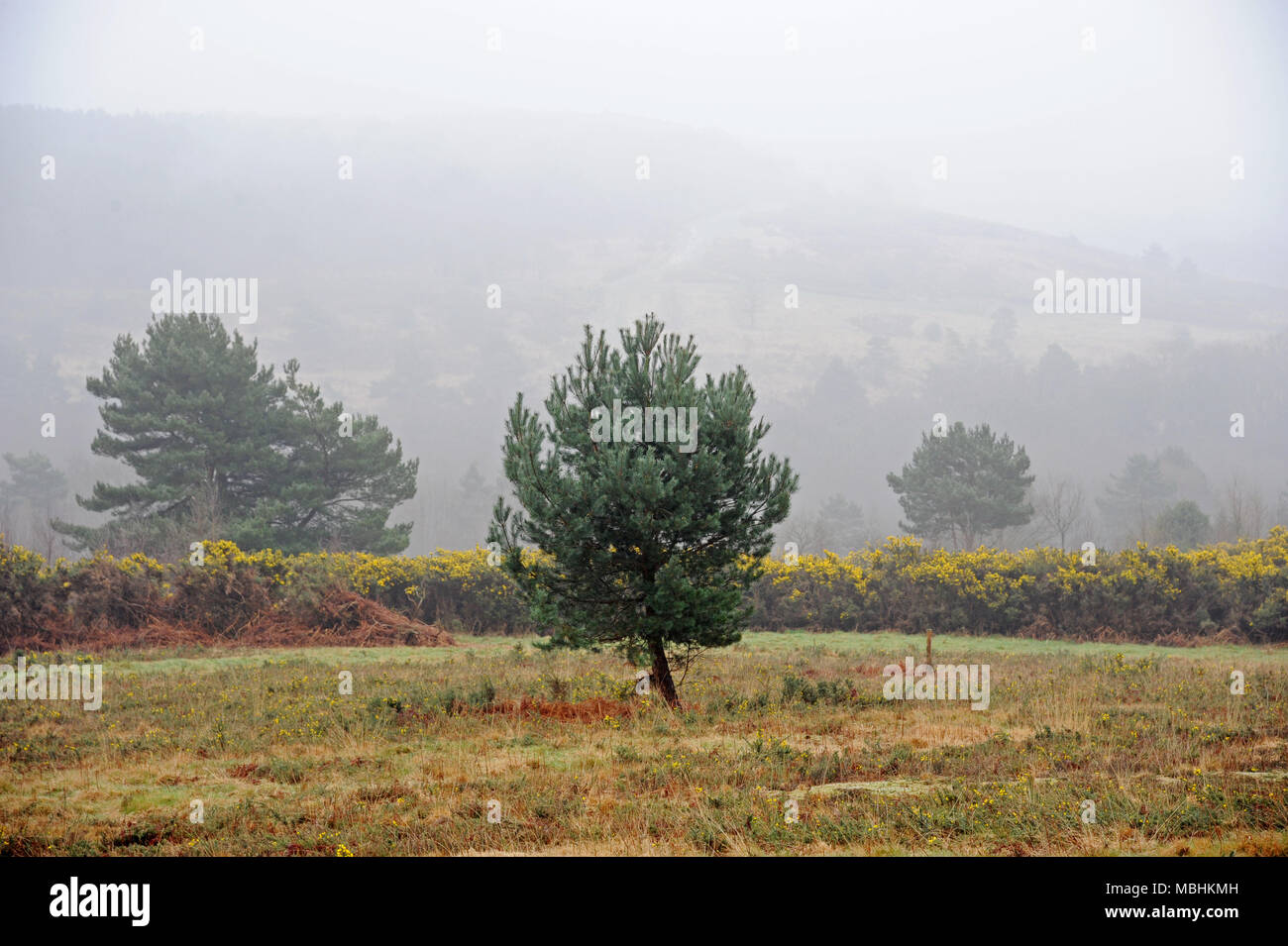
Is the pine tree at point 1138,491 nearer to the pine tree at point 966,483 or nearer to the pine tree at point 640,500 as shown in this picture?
the pine tree at point 966,483

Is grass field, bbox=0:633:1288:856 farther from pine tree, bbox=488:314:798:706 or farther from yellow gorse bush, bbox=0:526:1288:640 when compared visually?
yellow gorse bush, bbox=0:526:1288:640

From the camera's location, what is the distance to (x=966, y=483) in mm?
64562

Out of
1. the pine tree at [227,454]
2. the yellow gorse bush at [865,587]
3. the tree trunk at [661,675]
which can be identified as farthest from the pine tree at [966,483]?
the tree trunk at [661,675]

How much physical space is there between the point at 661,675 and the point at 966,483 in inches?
2118

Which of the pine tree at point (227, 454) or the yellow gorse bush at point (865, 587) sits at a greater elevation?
the pine tree at point (227, 454)

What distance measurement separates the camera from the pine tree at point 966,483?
6362 cm

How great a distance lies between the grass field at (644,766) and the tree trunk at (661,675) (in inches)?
17.7

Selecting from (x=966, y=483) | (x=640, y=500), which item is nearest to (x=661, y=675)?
(x=640, y=500)

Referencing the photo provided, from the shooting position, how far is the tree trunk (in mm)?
15484

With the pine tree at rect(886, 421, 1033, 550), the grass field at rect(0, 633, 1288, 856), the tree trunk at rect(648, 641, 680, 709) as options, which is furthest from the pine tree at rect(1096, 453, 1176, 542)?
the tree trunk at rect(648, 641, 680, 709)

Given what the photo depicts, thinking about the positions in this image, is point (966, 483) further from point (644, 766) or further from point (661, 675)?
point (644, 766)

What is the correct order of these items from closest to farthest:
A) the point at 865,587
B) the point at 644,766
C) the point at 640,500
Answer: the point at 644,766
the point at 640,500
the point at 865,587

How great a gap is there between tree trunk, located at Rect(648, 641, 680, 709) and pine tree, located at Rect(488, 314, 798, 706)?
124 mm
